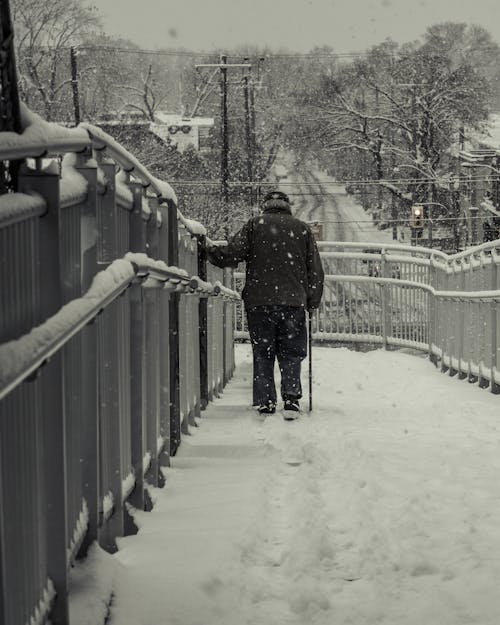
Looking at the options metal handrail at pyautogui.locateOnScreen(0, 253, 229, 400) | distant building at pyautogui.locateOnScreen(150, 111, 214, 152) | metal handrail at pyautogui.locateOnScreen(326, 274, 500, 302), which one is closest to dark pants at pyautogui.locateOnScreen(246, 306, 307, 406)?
metal handrail at pyautogui.locateOnScreen(326, 274, 500, 302)

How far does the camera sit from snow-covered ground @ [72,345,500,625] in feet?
11.6

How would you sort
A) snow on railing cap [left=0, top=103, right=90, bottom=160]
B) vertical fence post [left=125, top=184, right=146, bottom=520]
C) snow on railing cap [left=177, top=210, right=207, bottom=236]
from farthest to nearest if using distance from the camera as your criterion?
snow on railing cap [left=177, top=210, right=207, bottom=236], vertical fence post [left=125, top=184, right=146, bottom=520], snow on railing cap [left=0, top=103, right=90, bottom=160]

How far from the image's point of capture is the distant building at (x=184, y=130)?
216ft

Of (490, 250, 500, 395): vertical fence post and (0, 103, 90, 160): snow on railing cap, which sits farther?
(490, 250, 500, 395): vertical fence post

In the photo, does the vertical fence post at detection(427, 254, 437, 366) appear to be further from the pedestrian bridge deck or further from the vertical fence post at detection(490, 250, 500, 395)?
the pedestrian bridge deck

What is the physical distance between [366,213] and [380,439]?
67420 mm

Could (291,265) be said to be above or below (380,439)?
above

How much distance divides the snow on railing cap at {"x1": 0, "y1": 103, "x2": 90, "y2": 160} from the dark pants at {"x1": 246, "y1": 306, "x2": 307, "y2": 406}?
19.1ft

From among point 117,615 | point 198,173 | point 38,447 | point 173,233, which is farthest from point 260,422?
point 198,173

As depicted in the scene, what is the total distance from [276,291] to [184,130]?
199 ft

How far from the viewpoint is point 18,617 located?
8.31ft

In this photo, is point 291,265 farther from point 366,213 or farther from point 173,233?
point 366,213

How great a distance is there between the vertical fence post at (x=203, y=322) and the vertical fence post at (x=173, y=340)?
6.31 feet

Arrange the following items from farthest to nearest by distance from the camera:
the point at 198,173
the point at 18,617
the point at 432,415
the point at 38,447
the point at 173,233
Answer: the point at 198,173 < the point at 432,415 < the point at 173,233 < the point at 38,447 < the point at 18,617
